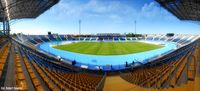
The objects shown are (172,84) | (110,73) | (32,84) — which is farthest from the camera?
(110,73)

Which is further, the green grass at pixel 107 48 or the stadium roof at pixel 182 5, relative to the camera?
the green grass at pixel 107 48

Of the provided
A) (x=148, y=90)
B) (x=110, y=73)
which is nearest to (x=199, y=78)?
(x=148, y=90)

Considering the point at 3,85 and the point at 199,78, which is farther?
the point at 199,78

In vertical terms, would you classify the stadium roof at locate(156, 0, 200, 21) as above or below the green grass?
above

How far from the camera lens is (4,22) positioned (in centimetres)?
3547

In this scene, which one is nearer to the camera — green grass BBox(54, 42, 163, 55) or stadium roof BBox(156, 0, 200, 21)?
stadium roof BBox(156, 0, 200, 21)

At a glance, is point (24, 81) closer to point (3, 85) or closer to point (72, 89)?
point (3, 85)

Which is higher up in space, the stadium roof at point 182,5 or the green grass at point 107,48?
the stadium roof at point 182,5

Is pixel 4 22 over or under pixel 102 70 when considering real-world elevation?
over

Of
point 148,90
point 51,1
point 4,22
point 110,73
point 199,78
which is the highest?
point 51,1

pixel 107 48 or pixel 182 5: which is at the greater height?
pixel 182 5

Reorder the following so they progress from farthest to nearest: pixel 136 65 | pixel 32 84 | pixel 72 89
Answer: pixel 136 65 → pixel 72 89 → pixel 32 84

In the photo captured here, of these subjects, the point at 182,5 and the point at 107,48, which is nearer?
the point at 182,5

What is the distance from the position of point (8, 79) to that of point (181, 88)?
18.0ft
